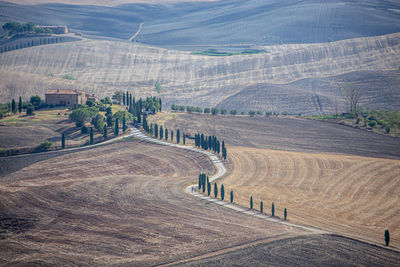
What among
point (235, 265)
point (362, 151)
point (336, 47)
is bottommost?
point (235, 265)

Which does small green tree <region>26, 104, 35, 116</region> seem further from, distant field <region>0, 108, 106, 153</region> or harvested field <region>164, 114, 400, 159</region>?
harvested field <region>164, 114, 400, 159</region>

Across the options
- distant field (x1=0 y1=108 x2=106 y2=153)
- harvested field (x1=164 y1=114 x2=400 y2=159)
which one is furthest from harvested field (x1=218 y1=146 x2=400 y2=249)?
distant field (x1=0 y1=108 x2=106 y2=153)

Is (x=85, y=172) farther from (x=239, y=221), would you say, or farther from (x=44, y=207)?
(x=239, y=221)

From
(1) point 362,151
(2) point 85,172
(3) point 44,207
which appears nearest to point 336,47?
(1) point 362,151

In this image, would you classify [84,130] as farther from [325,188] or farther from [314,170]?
[325,188]

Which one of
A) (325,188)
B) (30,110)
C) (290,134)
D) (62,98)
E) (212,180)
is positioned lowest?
(325,188)

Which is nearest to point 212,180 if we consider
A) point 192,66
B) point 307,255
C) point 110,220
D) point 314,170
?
→ point 314,170

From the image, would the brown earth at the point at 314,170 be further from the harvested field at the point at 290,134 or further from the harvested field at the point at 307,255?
the harvested field at the point at 307,255
